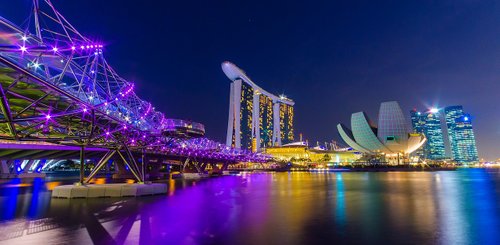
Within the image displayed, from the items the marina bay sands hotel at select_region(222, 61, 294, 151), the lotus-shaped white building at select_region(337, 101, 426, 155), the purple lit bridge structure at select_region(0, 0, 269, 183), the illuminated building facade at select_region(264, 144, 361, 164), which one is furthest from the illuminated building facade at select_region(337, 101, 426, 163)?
the purple lit bridge structure at select_region(0, 0, 269, 183)

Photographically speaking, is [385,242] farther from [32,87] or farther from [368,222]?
[32,87]

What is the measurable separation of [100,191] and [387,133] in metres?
131

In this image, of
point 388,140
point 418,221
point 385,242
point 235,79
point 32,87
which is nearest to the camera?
point 385,242

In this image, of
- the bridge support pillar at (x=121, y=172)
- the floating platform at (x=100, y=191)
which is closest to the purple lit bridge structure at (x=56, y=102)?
the floating platform at (x=100, y=191)

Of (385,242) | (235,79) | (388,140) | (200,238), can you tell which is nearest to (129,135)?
(200,238)

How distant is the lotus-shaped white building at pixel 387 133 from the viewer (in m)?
132

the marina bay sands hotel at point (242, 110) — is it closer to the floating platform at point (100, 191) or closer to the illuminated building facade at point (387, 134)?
the illuminated building facade at point (387, 134)

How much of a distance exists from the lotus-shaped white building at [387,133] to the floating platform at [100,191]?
124 metres

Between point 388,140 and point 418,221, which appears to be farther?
point 388,140

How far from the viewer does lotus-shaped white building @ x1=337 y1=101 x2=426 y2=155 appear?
132 m

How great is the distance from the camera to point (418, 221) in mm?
13781

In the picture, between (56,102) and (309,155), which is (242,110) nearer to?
(309,155)

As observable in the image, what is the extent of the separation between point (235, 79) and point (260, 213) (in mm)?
170546

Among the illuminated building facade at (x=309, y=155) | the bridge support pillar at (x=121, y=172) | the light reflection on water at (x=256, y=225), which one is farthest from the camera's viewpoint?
the illuminated building facade at (x=309, y=155)
